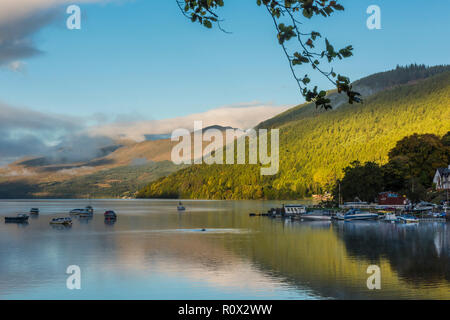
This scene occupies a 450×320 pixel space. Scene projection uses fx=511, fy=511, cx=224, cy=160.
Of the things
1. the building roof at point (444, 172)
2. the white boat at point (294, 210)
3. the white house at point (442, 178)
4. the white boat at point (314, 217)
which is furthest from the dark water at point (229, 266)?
the building roof at point (444, 172)

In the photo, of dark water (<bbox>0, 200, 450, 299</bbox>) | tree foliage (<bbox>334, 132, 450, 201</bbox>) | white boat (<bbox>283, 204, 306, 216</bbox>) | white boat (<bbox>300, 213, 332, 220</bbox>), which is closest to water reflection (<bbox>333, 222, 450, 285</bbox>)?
dark water (<bbox>0, 200, 450, 299</bbox>)

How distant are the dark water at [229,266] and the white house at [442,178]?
217 ft

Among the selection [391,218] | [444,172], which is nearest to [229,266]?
[391,218]

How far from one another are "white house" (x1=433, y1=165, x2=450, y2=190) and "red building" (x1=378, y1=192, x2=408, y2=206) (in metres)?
11.5

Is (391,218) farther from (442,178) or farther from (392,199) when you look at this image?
(442,178)

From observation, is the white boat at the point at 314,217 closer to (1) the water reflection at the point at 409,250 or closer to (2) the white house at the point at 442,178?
(1) the water reflection at the point at 409,250

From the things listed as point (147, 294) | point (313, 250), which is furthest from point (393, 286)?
point (313, 250)

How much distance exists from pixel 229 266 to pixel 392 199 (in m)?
110

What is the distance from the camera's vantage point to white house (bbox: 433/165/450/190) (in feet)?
493

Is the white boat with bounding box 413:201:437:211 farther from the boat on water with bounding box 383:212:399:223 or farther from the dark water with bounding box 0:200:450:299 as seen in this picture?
the dark water with bounding box 0:200:450:299

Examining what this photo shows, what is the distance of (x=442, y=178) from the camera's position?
503ft

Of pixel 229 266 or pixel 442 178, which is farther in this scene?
pixel 442 178

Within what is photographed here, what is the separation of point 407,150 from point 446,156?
12.8 meters

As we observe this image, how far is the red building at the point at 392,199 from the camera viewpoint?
152 metres
